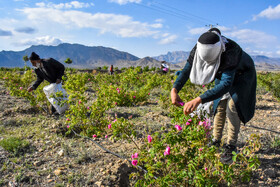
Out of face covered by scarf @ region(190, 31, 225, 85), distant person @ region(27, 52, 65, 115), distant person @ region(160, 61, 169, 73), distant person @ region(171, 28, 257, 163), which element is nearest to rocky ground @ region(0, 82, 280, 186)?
distant person @ region(171, 28, 257, 163)

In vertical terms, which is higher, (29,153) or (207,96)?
(207,96)

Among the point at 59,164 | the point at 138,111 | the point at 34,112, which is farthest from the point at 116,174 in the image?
the point at 34,112

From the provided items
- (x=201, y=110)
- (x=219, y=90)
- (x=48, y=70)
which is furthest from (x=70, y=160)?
(x=48, y=70)

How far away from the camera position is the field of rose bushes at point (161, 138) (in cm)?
156

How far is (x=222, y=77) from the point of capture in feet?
5.78

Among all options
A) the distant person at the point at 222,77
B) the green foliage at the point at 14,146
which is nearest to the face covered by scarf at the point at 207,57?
the distant person at the point at 222,77

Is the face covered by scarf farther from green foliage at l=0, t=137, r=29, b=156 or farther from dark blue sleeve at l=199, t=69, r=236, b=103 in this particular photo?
green foliage at l=0, t=137, r=29, b=156

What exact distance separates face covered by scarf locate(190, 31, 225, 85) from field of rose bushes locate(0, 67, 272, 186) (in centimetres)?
37

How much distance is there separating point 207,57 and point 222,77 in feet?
0.67

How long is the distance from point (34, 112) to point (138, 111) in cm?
225

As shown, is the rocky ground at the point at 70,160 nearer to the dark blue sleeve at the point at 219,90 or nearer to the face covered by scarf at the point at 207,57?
the dark blue sleeve at the point at 219,90

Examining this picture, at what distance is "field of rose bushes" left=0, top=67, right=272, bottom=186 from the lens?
5.13ft

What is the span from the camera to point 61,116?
14.1 ft

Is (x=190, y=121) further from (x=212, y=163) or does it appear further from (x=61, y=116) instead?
(x=61, y=116)
